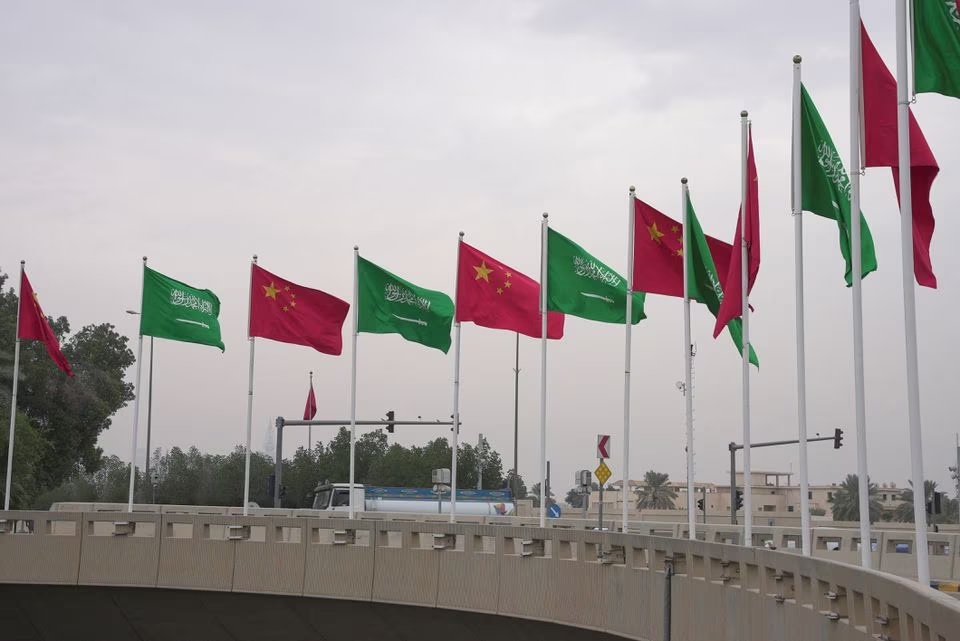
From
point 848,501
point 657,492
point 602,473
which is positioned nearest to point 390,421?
point 602,473

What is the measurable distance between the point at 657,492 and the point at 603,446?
100395 mm

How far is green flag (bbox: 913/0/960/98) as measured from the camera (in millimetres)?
12594

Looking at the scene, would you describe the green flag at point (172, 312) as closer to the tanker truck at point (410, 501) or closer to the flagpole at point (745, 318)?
the flagpole at point (745, 318)

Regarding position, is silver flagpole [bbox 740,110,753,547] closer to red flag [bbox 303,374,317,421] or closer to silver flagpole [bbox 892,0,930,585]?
silver flagpole [bbox 892,0,930,585]

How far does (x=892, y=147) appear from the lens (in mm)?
14094

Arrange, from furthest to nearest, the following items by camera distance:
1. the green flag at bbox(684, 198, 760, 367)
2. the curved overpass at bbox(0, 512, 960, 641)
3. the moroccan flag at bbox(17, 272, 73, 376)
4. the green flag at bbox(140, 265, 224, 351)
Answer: the moroccan flag at bbox(17, 272, 73, 376), the green flag at bbox(140, 265, 224, 351), the green flag at bbox(684, 198, 760, 367), the curved overpass at bbox(0, 512, 960, 641)

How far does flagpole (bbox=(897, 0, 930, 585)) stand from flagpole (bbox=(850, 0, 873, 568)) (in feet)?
4.58

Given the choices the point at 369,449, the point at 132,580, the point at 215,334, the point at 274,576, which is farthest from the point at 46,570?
the point at 369,449

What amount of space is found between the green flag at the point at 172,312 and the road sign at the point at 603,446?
28.5ft

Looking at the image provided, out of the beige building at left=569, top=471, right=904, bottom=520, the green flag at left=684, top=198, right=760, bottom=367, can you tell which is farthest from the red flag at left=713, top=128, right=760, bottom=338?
the beige building at left=569, top=471, right=904, bottom=520

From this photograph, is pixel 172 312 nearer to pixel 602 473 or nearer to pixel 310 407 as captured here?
pixel 602 473

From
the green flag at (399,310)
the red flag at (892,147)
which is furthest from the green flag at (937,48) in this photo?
the green flag at (399,310)

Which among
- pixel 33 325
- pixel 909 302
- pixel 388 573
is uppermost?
pixel 33 325

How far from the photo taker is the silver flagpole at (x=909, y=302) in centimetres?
1161
